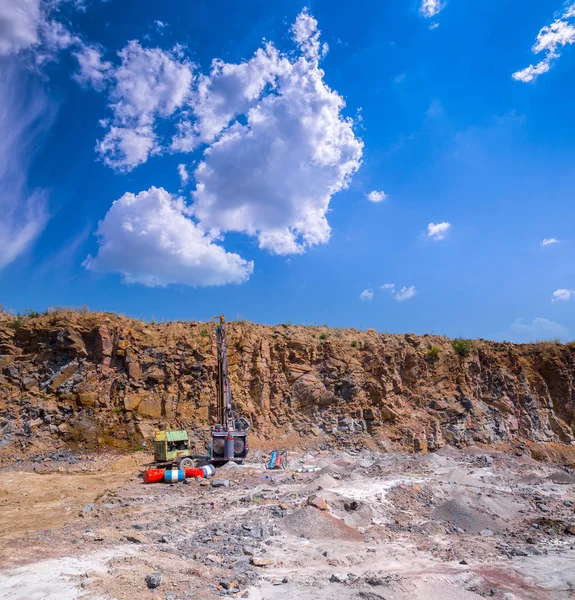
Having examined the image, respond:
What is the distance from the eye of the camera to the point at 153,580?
223 inches

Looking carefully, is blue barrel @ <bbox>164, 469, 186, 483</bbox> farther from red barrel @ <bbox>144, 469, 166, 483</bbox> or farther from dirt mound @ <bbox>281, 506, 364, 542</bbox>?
dirt mound @ <bbox>281, 506, 364, 542</bbox>

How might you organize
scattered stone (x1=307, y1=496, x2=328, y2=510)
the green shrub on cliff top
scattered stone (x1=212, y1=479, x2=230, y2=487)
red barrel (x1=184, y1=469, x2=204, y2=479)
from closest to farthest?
scattered stone (x1=307, y1=496, x2=328, y2=510) < scattered stone (x1=212, y1=479, x2=230, y2=487) < red barrel (x1=184, y1=469, x2=204, y2=479) < the green shrub on cliff top

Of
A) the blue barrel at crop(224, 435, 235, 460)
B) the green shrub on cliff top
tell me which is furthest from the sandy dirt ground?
the green shrub on cliff top

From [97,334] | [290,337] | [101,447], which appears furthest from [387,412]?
[97,334]

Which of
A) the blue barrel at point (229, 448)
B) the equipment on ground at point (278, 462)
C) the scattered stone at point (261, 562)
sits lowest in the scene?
the scattered stone at point (261, 562)

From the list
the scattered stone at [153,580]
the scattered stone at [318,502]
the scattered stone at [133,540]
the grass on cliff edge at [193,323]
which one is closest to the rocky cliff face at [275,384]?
the grass on cliff edge at [193,323]

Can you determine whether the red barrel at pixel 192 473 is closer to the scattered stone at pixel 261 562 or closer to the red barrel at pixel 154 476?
the red barrel at pixel 154 476

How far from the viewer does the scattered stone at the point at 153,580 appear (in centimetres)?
565

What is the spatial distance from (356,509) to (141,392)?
13.2 meters

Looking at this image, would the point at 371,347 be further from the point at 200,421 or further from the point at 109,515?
the point at 109,515

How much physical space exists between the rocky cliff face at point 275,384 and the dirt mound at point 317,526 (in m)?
11.5

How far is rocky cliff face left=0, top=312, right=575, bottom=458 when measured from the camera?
19141 mm

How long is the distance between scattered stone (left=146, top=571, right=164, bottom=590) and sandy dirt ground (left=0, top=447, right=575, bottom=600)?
16 millimetres

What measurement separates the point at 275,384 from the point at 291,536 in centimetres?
1383
